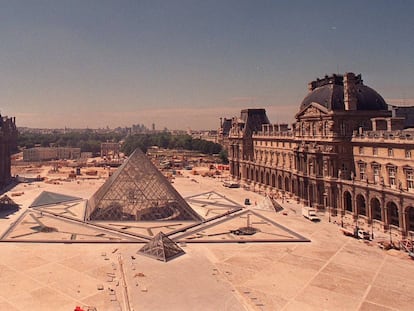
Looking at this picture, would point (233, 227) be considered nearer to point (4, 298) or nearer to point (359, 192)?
point (359, 192)

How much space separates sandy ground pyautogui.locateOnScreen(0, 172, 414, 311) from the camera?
1047 inches

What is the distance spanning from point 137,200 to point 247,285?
88.9 ft

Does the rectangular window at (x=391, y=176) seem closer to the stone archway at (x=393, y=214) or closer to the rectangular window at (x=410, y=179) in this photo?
the rectangular window at (x=410, y=179)

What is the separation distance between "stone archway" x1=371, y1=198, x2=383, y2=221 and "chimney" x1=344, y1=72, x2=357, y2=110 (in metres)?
15.4

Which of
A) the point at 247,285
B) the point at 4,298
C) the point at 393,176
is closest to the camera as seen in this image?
the point at 4,298

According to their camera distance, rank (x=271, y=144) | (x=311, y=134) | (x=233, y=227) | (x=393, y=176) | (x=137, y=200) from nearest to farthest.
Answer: (x=393, y=176) → (x=233, y=227) → (x=137, y=200) → (x=311, y=134) → (x=271, y=144)

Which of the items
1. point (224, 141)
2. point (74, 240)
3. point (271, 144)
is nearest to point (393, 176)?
point (271, 144)

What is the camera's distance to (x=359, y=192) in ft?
164

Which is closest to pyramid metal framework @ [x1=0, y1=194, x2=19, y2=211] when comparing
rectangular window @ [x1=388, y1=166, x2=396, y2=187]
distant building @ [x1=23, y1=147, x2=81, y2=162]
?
rectangular window @ [x1=388, y1=166, x2=396, y2=187]

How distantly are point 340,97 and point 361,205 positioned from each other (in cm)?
1758

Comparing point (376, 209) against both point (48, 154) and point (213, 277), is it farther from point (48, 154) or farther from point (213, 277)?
point (48, 154)

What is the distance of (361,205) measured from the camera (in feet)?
172

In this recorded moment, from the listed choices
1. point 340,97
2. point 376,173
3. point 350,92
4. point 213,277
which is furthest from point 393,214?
point 213,277

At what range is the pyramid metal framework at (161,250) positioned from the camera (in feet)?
119
